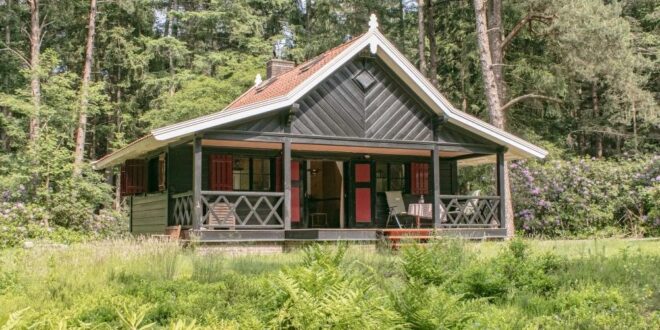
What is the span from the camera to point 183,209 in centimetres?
1498

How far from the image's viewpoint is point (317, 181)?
19391mm

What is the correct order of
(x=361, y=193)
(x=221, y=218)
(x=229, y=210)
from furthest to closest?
(x=361, y=193)
(x=221, y=218)
(x=229, y=210)

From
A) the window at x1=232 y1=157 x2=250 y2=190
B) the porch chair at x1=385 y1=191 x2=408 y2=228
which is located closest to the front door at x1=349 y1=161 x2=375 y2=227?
the porch chair at x1=385 y1=191 x2=408 y2=228

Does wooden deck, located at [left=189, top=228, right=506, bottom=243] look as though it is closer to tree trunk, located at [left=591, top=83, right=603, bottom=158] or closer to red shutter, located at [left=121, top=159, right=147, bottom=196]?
red shutter, located at [left=121, top=159, right=147, bottom=196]

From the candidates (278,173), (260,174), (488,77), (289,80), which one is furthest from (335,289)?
(488,77)

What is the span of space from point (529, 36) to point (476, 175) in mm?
5630

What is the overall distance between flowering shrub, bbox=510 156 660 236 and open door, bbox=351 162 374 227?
6.19 metres

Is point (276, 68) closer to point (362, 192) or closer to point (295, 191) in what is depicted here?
point (295, 191)

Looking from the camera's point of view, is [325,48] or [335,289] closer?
[335,289]

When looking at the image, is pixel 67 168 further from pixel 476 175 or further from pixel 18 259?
pixel 476 175

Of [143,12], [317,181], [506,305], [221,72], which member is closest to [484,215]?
[317,181]

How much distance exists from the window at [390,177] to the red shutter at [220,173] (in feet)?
14.4

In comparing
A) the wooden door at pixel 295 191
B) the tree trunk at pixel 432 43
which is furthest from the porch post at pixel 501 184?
the tree trunk at pixel 432 43

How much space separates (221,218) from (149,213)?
190 inches
